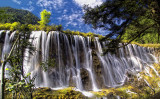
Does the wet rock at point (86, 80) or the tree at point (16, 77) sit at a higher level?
the tree at point (16, 77)

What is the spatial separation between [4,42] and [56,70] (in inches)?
232

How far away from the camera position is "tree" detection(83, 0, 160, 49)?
3.52m

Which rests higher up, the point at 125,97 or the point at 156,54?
the point at 156,54

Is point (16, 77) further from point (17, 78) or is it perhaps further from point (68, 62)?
point (68, 62)

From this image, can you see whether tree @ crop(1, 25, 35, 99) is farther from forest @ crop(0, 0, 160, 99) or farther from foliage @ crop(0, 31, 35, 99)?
forest @ crop(0, 0, 160, 99)

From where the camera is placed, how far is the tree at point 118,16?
352 cm

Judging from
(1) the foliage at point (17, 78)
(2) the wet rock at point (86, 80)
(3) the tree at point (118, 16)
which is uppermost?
(3) the tree at point (118, 16)

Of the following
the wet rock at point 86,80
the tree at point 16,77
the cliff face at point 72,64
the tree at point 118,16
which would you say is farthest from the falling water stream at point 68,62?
the tree at point 16,77

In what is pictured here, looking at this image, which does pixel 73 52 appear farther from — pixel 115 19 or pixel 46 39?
pixel 115 19

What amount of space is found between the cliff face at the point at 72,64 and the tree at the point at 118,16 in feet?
16.6

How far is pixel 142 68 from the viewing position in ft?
51.8

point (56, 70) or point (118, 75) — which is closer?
point (56, 70)

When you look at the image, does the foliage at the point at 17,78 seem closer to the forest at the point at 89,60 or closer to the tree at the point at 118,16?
the forest at the point at 89,60

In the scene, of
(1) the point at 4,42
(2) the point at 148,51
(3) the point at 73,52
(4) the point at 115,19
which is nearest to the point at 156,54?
(2) the point at 148,51
